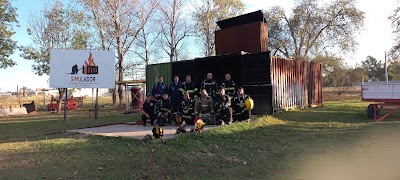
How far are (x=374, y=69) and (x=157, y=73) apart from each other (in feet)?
169

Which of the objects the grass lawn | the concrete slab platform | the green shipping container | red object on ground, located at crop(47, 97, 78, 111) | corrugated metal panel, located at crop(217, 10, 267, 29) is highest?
corrugated metal panel, located at crop(217, 10, 267, 29)

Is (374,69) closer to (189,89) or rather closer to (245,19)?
(245,19)

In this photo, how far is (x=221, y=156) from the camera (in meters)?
6.06

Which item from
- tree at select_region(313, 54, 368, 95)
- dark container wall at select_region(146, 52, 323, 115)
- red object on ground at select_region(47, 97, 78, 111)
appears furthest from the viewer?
tree at select_region(313, 54, 368, 95)

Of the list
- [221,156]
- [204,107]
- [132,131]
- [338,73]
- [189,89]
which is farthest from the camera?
[338,73]

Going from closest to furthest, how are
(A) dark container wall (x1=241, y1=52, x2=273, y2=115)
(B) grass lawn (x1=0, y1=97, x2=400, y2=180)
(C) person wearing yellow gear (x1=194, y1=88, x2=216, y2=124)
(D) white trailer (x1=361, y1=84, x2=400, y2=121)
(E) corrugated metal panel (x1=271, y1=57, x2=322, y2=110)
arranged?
1. (B) grass lawn (x1=0, y1=97, x2=400, y2=180)
2. (C) person wearing yellow gear (x1=194, y1=88, x2=216, y2=124)
3. (D) white trailer (x1=361, y1=84, x2=400, y2=121)
4. (A) dark container wall (x1=241, y1=52, x2=273, y2=115)
5. (E) corrugated metal panel (x1=271, y1=57, x2=322, y2=110)

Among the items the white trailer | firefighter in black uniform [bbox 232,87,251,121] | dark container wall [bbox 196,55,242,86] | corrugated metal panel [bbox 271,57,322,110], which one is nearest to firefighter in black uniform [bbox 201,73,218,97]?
firefighter in black uniform [bbox 232,87,251,121]

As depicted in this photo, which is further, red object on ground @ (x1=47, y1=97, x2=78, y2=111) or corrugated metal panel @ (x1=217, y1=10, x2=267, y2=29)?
red object on ground @ (x1=47, y1=97, x2=78, y2=111)

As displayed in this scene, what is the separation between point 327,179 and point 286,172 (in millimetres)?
647

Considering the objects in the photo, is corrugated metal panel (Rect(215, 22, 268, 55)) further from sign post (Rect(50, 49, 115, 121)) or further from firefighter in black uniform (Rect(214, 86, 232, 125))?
sign post (Rect(50, 49, 115, 121))

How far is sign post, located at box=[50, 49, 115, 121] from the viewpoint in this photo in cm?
1273

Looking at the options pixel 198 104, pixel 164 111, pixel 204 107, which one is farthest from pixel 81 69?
pixel 204 107

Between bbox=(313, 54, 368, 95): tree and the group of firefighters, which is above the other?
bbox=(313, 54, 368, 95): tree

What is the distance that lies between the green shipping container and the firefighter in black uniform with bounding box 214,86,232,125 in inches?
247
